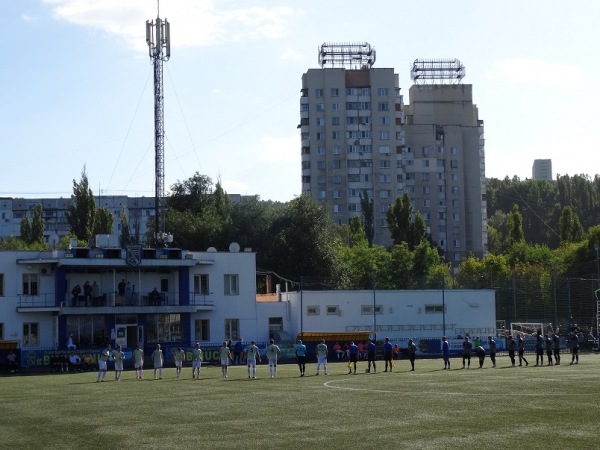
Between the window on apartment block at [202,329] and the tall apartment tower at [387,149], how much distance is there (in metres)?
84.6

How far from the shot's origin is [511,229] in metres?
142

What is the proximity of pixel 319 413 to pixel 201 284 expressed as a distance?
49.4 metres

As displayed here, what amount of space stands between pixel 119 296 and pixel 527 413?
5100 centimetres

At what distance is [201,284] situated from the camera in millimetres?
75875

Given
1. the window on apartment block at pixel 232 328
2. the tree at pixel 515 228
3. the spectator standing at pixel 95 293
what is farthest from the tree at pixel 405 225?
the spectator standing at pixel 95 293

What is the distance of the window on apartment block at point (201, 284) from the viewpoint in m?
75.8

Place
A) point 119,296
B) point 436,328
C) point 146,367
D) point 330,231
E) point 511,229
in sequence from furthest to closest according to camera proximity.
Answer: point 511,229, point 330,231, point 436,328, point 119,296, point 146,367

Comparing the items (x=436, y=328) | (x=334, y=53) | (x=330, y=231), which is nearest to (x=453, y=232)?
(x=334, y=53)

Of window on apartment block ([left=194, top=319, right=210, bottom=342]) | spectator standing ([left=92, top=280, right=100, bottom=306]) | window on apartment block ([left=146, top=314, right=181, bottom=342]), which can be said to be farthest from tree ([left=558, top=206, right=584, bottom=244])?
spectator standing ([left=92, top=280, right=100, bottom=306])

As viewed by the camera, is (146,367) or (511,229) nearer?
(146,367)

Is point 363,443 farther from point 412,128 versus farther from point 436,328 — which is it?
point 412,128

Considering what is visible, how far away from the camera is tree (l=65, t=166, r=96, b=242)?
111062mm

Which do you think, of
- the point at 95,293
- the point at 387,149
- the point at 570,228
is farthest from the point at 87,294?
the point at 387,149

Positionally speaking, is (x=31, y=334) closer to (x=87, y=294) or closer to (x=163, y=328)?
(x=87, y=294)
